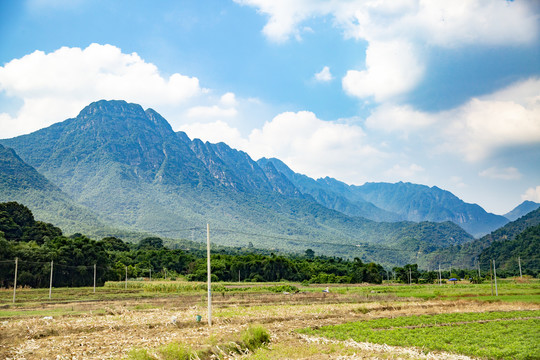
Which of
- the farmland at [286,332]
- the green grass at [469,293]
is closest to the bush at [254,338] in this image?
the farmland at [286,332]

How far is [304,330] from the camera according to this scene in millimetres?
27375

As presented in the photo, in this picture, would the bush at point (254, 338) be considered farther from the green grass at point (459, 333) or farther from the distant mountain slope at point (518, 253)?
the distant mountain slope at point (518, 253)

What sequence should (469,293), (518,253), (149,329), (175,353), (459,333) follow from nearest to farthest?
(175,353), (459,333), (149,329), (469,293), (518,253)

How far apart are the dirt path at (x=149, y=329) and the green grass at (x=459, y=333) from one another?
2.48 metres

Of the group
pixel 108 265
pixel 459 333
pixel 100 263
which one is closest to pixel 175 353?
pixel 459 333

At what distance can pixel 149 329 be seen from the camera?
27.6 metres

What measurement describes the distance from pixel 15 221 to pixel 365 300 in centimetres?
7602

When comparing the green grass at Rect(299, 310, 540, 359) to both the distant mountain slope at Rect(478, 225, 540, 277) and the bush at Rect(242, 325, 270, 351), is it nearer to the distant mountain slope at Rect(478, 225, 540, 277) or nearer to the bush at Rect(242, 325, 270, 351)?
the bush at Rect(242, 325, 270, 351)

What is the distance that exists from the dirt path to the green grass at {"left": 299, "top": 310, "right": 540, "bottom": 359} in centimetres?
248

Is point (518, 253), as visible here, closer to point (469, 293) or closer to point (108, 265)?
point (469, 293)

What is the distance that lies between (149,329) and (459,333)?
20496 mm

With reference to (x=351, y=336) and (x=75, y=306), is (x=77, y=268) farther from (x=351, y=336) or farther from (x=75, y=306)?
(x=351, y=336)

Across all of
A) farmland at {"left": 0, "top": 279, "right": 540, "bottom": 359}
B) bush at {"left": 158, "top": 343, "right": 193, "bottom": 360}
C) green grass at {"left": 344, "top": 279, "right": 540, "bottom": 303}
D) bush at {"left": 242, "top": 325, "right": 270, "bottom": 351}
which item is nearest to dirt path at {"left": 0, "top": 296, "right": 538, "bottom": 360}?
farmland at {"left": 0, "top": 279, "right": 540, "bottom": 359}

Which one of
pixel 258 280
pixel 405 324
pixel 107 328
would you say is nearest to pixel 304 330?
pixel 405 324
